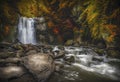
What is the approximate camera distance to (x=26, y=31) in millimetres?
20703

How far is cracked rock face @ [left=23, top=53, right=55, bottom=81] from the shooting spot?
8392 millimetres

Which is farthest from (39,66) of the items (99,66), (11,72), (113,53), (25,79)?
(113,53)

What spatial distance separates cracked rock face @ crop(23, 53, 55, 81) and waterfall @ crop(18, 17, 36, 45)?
1118 cm

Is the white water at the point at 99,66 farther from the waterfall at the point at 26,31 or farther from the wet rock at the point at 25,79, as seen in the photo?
the waterfall at the point at 26,31

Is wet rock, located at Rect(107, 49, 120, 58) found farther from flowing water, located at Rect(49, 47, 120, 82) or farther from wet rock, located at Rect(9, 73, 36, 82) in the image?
wet rock, located at Rect(9, 73, 36, 82)

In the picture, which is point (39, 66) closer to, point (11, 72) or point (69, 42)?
point (11, 72)

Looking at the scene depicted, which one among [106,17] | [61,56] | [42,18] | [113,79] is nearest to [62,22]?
[42,18]

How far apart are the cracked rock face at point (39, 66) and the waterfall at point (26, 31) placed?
1118 centimetres

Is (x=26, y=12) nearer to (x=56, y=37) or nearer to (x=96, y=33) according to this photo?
(x=56, y=37)

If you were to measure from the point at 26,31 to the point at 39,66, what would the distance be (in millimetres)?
12764

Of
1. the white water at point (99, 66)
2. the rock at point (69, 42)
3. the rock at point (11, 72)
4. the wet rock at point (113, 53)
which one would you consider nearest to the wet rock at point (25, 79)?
the rock at point (11, 72)

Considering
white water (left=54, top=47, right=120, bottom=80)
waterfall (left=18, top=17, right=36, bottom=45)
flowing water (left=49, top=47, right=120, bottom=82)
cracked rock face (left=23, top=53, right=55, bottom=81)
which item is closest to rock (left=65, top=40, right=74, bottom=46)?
waterfall (left=18, top=17, right=36, bottom=45)

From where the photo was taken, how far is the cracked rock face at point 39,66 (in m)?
8.39

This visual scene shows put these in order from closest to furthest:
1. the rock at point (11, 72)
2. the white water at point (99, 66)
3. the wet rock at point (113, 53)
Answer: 1. the rock at point (11, 72)
2. the white water at point (99, 66)
3. the wet rock at point (113, 53)
